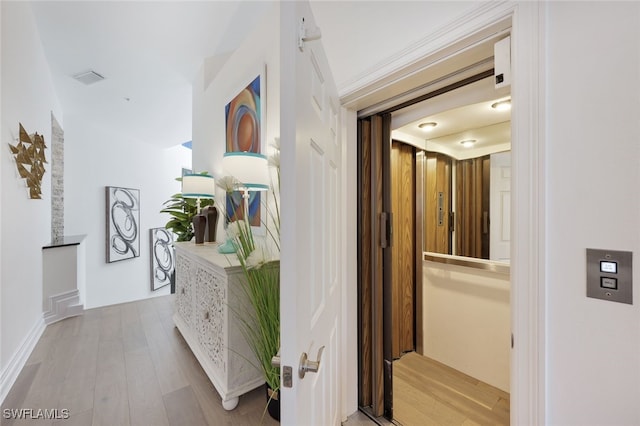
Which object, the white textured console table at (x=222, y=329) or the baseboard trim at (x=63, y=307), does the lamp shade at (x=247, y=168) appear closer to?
the white textured console table at (x=222, y=329)

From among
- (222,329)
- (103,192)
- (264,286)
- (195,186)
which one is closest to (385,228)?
(264,286)

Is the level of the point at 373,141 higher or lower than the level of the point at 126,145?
lower

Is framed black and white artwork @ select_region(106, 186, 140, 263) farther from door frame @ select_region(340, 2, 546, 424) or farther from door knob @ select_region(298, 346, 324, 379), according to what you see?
door frame @ select_region(340, 2, 546, 424)

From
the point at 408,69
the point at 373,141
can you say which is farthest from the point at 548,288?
the point at 373,141

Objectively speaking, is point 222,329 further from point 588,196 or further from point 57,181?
point 57,181

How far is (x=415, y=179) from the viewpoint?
2.33 metres

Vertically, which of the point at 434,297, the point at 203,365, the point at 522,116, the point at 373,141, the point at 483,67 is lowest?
the point at 203,365

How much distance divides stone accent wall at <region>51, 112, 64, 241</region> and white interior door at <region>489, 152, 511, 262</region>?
16.8ft

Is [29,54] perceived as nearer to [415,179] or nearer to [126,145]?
[126,145]

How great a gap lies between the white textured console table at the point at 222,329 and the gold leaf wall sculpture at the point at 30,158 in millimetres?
1605

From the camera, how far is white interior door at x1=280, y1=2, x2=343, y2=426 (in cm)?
62

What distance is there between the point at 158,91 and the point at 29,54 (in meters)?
1.34

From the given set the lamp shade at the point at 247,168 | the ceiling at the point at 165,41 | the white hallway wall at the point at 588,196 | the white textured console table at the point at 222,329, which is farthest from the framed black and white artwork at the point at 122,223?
the white hallway wall at the point at 588,196

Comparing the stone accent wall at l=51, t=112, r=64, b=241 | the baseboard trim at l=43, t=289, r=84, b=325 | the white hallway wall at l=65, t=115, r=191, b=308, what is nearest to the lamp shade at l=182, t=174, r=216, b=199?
the baseboard trim at l=43, t=289, r=84, b=325
